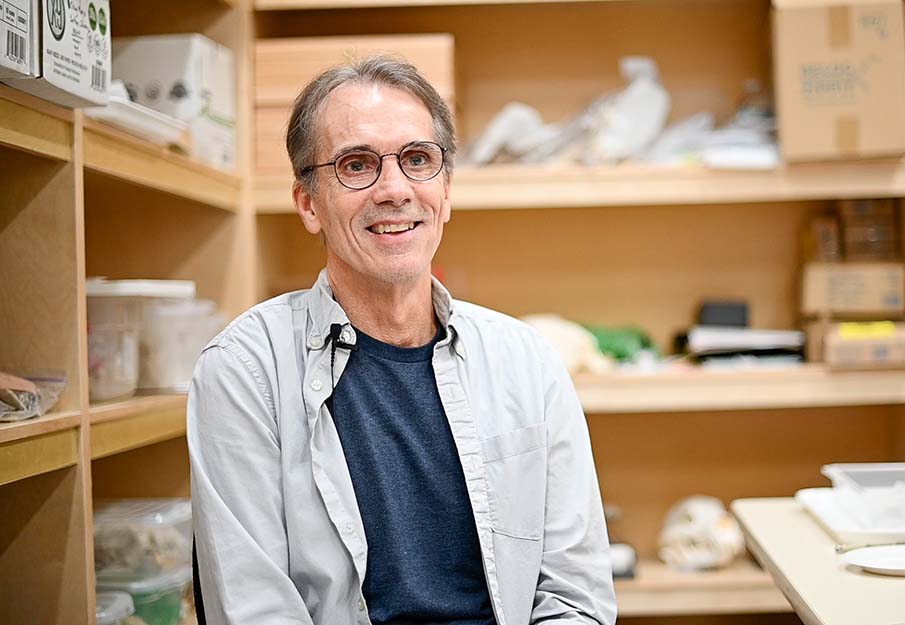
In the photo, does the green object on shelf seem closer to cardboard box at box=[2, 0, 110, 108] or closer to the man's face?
the man's face

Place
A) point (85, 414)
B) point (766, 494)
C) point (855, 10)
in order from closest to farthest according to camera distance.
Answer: point (85, 414), point (855, 10), point (766, 494)

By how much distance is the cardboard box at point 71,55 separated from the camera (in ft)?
5.35

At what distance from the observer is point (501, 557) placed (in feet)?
5.06

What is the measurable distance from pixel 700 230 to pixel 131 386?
1.72 m

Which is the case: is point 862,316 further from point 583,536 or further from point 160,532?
point 160,532

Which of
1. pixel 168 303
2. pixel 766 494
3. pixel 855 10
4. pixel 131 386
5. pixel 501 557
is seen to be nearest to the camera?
pixel 501 557

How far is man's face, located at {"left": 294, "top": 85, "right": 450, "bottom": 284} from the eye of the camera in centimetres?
158

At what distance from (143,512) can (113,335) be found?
1.37 ft

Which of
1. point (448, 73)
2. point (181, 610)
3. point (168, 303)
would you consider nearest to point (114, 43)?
point (168, 303)

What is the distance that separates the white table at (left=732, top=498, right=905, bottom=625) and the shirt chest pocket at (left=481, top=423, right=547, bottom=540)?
40 cm

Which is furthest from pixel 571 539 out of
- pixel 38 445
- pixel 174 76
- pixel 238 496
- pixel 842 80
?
pixel 842 80

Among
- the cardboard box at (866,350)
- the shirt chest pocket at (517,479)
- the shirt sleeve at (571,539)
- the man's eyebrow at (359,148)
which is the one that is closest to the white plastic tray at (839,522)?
the shirt sleeve at (571,539)

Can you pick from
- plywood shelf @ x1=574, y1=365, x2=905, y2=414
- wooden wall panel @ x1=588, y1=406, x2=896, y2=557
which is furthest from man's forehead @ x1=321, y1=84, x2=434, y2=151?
wooden wall panel @ x1=588, y1=406, x2=896, y2=557

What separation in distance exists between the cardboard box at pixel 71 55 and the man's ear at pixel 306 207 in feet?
1.32
